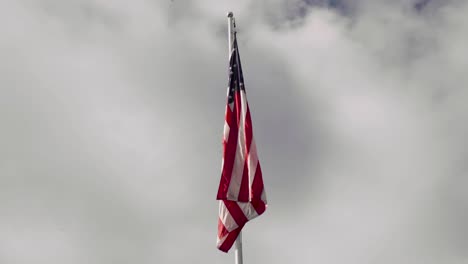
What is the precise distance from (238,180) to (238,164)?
2.56ft

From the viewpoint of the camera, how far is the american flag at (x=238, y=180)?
2789 cm

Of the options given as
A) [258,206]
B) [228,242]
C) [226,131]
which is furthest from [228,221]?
[226,131]

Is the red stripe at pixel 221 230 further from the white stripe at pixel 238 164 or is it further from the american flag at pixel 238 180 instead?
the white stripe at pixel 238 164

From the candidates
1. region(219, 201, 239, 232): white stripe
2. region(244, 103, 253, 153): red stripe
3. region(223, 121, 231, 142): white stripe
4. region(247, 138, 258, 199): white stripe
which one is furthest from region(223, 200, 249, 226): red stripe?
region(223, 121, 231, 142): white stripe

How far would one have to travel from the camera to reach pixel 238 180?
28.6 m

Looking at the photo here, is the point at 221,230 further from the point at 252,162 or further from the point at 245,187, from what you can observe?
the point at 252,162

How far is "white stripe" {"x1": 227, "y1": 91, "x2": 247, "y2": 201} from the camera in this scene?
28.2 metres

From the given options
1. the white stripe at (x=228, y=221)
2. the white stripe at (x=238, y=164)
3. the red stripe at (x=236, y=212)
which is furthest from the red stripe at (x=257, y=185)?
the white stripe at (x=228, y=221)

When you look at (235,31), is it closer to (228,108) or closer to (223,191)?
(228,108)

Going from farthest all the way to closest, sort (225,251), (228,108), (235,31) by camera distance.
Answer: (235,31) → (228,108) → (225,251)

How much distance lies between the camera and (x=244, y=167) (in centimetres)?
2886

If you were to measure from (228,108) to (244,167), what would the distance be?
124 inches

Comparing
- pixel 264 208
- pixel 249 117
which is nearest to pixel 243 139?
pixel 249 117

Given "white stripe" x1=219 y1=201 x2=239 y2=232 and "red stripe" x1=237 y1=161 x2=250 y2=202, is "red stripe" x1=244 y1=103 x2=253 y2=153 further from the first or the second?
"white stripe" x1=219 y1=201 x2=239 y2=232
